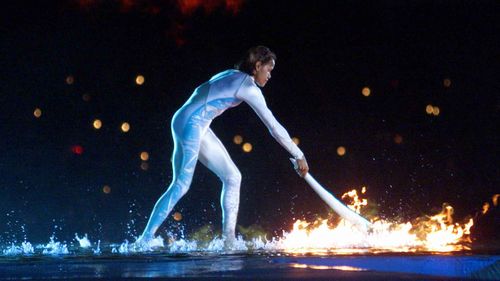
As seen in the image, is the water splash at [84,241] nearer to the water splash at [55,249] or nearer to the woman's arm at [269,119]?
the water splash at [55,249]

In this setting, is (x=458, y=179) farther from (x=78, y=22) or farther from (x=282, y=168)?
(x=78, y=22)

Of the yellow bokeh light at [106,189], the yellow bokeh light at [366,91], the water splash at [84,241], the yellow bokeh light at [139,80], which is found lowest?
the water splash at [84,241]

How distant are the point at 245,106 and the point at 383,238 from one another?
10.4 ft

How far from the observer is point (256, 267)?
622cm

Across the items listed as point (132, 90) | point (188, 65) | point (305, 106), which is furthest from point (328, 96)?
point (132, 90)

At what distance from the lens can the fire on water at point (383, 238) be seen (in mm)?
8398

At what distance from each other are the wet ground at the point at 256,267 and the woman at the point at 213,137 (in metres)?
0.99

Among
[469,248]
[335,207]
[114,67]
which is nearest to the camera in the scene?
[469,248]

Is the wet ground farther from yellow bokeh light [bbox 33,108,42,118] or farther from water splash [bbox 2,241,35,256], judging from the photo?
yellow bokeh light [bbox 33,108,42,118]

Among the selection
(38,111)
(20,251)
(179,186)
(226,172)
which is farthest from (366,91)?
(20,251)

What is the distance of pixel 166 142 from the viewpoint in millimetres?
11555

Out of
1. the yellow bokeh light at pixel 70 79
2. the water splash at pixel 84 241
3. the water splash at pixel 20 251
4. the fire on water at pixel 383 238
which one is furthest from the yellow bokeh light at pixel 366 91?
the water splash at pixel 20 251

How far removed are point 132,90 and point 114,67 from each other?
1.26ft

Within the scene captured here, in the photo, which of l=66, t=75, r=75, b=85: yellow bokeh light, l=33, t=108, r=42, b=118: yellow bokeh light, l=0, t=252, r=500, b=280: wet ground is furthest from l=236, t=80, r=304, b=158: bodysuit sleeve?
l=33, t=108, r=42, b=118: yellow bokeh light
